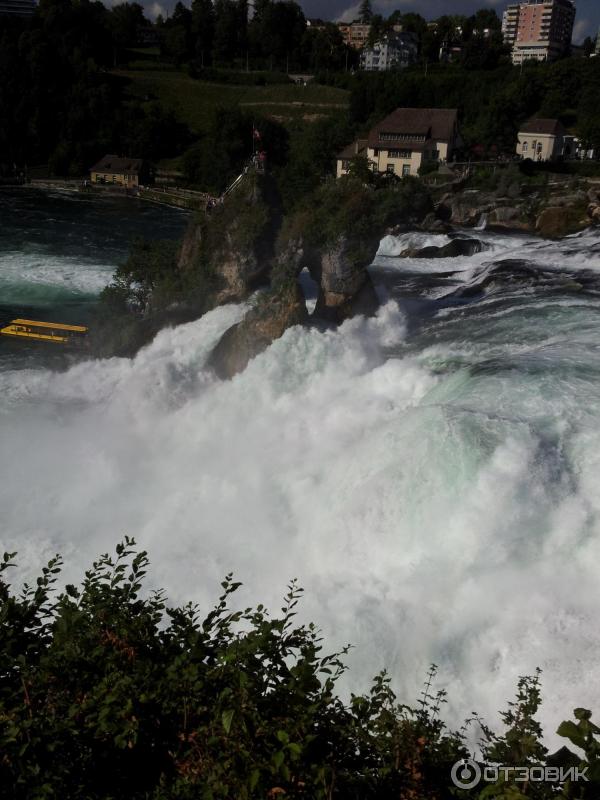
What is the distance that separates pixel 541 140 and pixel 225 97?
51938mm

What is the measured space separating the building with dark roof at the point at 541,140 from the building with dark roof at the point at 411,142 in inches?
288

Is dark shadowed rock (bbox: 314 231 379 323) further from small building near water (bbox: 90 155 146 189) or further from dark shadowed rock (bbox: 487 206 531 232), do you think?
small building near water (bbox: 90 155 146 189)

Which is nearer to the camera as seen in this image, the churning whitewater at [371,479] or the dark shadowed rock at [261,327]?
the churning whitewater at [371,479]

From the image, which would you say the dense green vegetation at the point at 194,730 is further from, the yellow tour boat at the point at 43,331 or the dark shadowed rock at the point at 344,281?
the yellow tour boat at the point at 43,331

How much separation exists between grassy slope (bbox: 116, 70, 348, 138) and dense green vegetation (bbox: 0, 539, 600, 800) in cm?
8450

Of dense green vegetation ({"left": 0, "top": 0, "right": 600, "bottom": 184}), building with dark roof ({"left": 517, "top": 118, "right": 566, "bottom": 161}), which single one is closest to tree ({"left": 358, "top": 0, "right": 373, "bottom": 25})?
dense green vegetation ({"left": 0, "top": 0, "right": 600, "bottom": 184})

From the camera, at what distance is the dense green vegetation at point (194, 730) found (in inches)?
202

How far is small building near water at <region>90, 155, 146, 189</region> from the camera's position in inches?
2842

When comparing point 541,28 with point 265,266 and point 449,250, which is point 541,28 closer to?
point 449,250

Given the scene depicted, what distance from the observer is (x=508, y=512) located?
13.5 meters

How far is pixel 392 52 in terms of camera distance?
370 feet

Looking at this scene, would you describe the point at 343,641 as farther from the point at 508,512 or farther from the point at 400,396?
the point at 400,396

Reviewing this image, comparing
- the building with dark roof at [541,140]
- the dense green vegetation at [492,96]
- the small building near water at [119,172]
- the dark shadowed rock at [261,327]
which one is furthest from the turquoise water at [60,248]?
the building with dark roof at [541,140]

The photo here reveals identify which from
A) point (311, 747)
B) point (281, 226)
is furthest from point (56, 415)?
point (311, 747)
